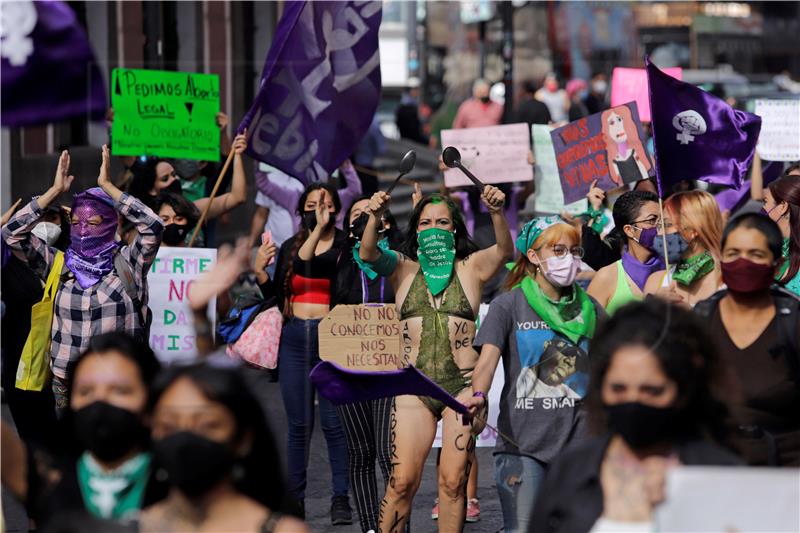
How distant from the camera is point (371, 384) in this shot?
6.21 meters

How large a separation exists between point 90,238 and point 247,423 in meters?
3.41

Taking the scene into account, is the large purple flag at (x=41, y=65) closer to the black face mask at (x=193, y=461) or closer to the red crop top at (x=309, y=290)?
the black face mask at (x=193, y=461)

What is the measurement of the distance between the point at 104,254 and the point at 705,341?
12.2ft

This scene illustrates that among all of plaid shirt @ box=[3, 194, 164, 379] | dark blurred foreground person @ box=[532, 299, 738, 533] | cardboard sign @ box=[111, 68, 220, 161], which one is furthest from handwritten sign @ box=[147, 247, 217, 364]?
dark blurred foreground person @ box=[532, 299, 738, 533]

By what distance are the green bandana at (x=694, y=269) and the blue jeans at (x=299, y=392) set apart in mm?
1997

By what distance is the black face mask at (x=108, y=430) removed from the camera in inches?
167

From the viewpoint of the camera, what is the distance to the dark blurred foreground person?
3918 millimetres

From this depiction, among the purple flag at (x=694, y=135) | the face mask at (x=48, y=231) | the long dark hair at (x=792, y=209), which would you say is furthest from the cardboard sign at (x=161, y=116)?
the long dark hair at (x=792, y=209)

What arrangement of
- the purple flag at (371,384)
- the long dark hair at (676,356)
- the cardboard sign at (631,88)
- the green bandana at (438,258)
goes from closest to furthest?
the long dark hair at (676,356) < the purple flag at (371,384) < the green bandana at (438,258) < the cardboard sign at (631,88)

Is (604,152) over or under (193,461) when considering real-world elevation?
over

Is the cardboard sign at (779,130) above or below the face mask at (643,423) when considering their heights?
above

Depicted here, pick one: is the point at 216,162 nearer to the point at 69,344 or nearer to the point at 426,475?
the point at 426,475

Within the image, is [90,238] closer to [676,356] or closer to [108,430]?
[108,430]

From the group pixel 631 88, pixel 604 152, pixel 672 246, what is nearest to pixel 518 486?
pixel 672 246
